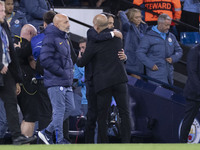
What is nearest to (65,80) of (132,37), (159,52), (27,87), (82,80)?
(27,87)

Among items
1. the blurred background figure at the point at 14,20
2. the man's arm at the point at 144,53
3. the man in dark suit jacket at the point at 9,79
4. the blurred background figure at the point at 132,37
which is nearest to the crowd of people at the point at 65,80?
the man in dark suit jacket at the point at 9,79

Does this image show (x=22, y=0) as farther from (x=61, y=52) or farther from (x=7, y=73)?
(x=7, y=73)

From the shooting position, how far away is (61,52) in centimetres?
795

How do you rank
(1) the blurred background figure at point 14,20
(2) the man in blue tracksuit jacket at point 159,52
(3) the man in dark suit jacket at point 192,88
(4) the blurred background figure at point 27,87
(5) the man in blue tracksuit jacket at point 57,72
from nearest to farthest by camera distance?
1. (5) the man in blue tracksuit jacket at point 57,72
2. (4) the blurred background figure at point 27,87
3. (3) the man in dark suit jacket at point 192,88
4. (1) the blurred background figure at point 14,20
5. (2) the man in blue tracksuit jacket at point 159,52

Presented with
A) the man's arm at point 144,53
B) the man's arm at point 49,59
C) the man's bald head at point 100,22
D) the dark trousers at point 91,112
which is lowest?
the dark trousers at point 91,112

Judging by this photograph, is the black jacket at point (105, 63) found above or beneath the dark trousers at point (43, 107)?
above

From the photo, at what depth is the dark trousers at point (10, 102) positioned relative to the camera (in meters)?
6.77

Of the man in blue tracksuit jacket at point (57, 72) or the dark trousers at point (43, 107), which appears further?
the dark trousers at point (43, 107)

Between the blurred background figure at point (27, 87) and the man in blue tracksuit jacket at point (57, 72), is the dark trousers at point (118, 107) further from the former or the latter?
the blurred background figure at point (27, 87)

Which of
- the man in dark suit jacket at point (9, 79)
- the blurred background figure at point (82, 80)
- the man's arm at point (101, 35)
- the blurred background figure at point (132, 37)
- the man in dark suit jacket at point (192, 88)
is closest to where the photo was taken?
the man in dark suit jacket at point (9, 79)

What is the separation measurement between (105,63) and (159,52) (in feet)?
7.18

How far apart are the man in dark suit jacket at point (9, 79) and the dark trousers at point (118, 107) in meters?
1.37

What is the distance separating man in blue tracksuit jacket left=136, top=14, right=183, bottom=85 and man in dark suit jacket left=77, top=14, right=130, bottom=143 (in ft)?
6.24

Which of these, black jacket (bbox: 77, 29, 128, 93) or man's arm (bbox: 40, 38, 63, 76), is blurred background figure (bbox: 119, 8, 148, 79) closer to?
black jacket (bbox: 77, 29, 128, 93)
